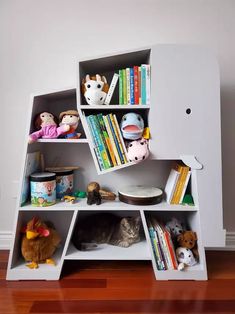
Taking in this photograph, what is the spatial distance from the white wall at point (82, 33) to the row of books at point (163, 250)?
0.90 meters

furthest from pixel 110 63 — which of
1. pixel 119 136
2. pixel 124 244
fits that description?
pixel 124 244

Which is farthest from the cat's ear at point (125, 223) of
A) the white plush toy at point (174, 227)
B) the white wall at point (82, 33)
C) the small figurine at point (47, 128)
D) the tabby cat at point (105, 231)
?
the white wall at point (82, 33)

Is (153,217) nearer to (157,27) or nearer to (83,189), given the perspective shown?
(83,189)

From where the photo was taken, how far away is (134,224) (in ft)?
4.40

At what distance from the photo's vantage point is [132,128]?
1.21 m

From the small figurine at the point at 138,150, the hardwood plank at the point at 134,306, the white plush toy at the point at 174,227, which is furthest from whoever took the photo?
the white plush toy at the point at 174,227

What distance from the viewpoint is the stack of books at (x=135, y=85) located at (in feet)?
3.90

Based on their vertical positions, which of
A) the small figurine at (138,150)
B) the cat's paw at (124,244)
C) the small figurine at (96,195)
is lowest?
the cat's paw at (124,244)

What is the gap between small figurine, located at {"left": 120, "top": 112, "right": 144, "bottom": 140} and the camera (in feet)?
3.94

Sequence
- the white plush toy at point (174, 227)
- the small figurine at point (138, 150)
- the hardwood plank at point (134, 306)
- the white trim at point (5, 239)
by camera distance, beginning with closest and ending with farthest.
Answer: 1. the hardwood plank at point (134, 306)
2. the small figurine at point (138, 150)
3. the white plush toy at point (174, 227)
4. the white trim at point (5, 239)

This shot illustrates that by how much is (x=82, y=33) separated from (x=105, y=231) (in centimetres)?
121

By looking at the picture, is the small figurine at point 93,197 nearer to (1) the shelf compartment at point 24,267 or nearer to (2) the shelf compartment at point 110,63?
(1) the shelf compartment at point 24,267

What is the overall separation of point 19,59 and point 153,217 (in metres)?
1.27

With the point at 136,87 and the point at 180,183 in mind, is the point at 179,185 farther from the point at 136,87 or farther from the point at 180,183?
the point at 136,87
